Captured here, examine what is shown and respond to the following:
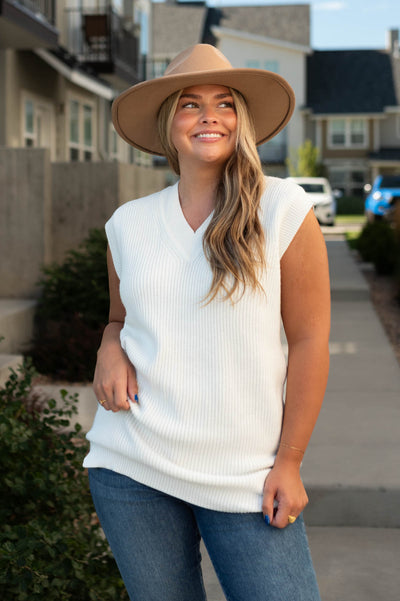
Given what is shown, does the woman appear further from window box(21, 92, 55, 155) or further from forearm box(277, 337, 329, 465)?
window box(21, 92, 55, 155)

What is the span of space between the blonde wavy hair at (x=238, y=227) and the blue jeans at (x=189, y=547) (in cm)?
49

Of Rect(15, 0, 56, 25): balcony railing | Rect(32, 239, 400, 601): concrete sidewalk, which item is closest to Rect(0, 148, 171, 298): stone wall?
Rect(32, 239, 400, 601): concrete sidewalk

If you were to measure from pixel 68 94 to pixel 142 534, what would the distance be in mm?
14865

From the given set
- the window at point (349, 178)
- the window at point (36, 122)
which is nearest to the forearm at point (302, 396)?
the window at point (36, 122)

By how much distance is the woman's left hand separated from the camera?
183 cm

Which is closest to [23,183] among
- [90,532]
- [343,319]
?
[343,319]

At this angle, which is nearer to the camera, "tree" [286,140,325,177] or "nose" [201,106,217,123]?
"nose" [201,106,217,123]

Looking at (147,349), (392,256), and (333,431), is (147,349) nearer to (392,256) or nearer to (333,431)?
(333,431)

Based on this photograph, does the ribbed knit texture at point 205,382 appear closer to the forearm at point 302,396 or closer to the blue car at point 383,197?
the forearm at point 302,396

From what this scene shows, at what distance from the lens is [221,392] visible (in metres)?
1.88

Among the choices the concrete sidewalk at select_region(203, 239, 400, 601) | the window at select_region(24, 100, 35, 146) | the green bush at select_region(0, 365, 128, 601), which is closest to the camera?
the green bush at select_region(0, 365, 128, 601)

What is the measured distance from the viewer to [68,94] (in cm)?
1591

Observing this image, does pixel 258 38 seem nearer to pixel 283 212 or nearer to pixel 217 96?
pixel 217 96

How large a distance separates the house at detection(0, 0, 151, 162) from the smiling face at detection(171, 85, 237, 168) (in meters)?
9.92
